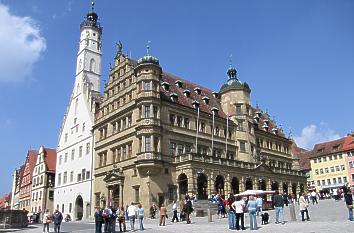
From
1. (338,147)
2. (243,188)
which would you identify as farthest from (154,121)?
(338,147)

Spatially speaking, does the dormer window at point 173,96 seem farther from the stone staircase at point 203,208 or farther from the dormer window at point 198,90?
the stone staircase at point 203,208

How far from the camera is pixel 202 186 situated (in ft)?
155

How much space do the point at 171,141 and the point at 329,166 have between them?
48.5 meters

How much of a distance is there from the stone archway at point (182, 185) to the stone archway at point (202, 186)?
152 centimetres

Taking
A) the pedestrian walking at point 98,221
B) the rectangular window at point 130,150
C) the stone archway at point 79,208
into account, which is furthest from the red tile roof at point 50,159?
the pedestrian walking at point 98,221

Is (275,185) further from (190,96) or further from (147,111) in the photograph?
(147,111)

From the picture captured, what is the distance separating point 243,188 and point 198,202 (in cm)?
1393

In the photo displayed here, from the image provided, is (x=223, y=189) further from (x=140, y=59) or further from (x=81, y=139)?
A: (x=81, y=139)

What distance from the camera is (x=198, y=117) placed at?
52.4 metres

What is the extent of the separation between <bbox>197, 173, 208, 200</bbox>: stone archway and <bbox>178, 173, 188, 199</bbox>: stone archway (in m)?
1.52

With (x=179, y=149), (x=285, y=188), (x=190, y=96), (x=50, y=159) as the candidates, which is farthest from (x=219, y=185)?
(x=50, y=159)

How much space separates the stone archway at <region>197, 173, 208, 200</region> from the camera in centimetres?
4615

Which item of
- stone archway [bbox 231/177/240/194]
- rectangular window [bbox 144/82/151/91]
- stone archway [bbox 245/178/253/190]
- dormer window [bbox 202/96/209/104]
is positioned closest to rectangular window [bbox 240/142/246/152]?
stone archway [bbox 245/178/253/190]

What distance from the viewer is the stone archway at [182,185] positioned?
4594 centimetres
